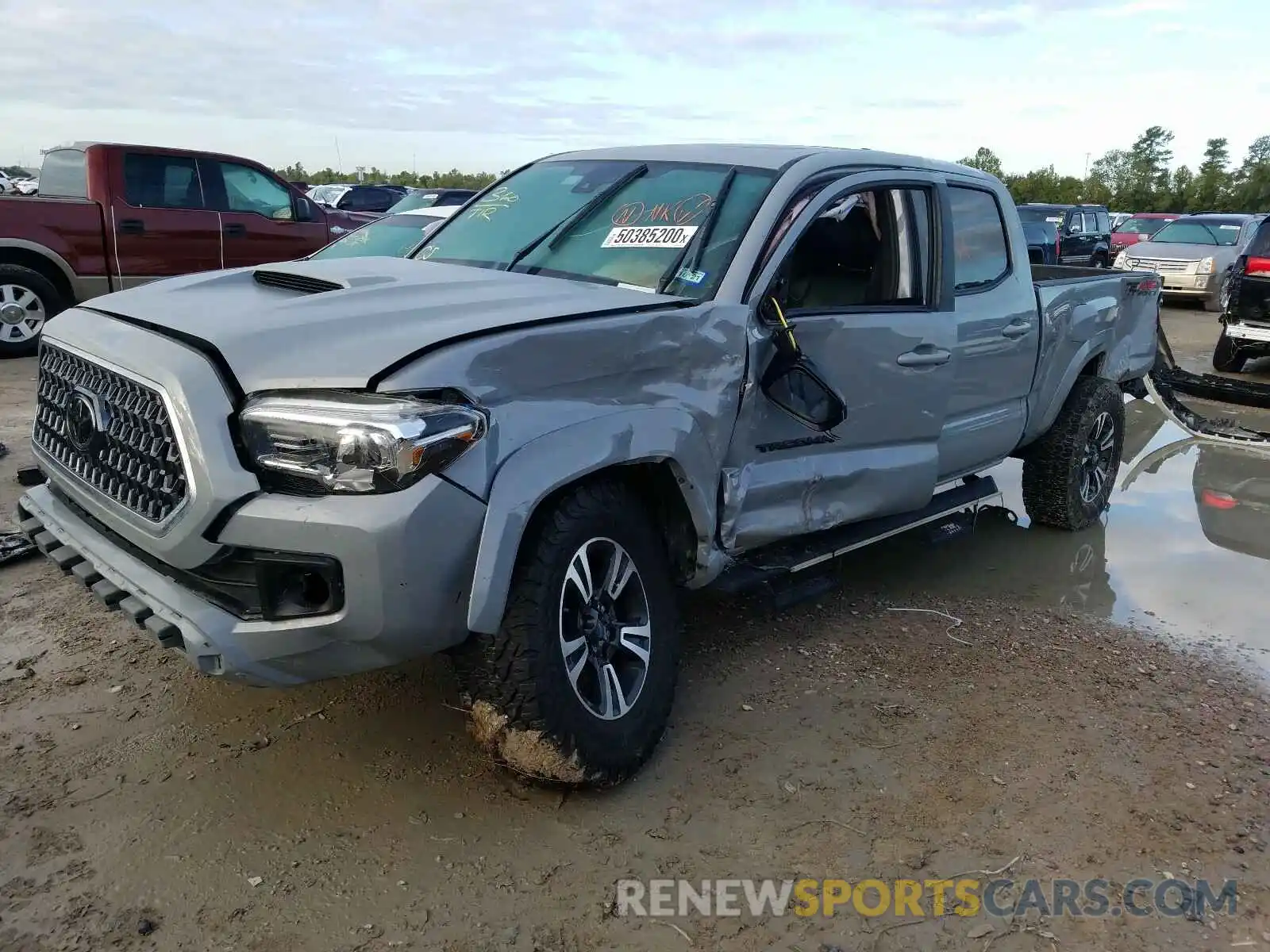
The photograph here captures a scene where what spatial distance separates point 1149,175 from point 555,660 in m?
66.8

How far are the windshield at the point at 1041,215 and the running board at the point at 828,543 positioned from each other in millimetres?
14218


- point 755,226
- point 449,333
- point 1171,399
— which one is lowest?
point 1171,399

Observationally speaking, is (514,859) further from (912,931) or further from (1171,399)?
(1171,399)

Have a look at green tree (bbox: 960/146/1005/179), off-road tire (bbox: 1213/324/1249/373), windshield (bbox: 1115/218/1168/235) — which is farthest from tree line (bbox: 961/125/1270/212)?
off-road tire (bbox: 1213/324/1249/373)

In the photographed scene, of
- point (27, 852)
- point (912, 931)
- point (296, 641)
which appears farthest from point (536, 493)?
point (27, 852)

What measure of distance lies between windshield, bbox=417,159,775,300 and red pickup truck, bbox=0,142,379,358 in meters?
6.71

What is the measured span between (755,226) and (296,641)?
6.65 feet

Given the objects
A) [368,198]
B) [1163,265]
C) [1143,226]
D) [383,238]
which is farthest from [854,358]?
[1143,226]

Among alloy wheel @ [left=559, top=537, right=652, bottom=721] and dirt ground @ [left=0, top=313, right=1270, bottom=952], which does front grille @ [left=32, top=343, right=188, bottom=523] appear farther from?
alloy wheel @ [left=559, top=537, right=652, bottom=721]

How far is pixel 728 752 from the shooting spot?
328cm

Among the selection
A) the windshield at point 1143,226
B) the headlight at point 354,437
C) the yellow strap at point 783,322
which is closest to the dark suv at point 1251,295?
the yellow strap at point 783,322

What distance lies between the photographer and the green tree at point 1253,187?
49.7 m

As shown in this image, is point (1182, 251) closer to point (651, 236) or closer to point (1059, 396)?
point (1059, 396)

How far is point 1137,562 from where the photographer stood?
209 inches
